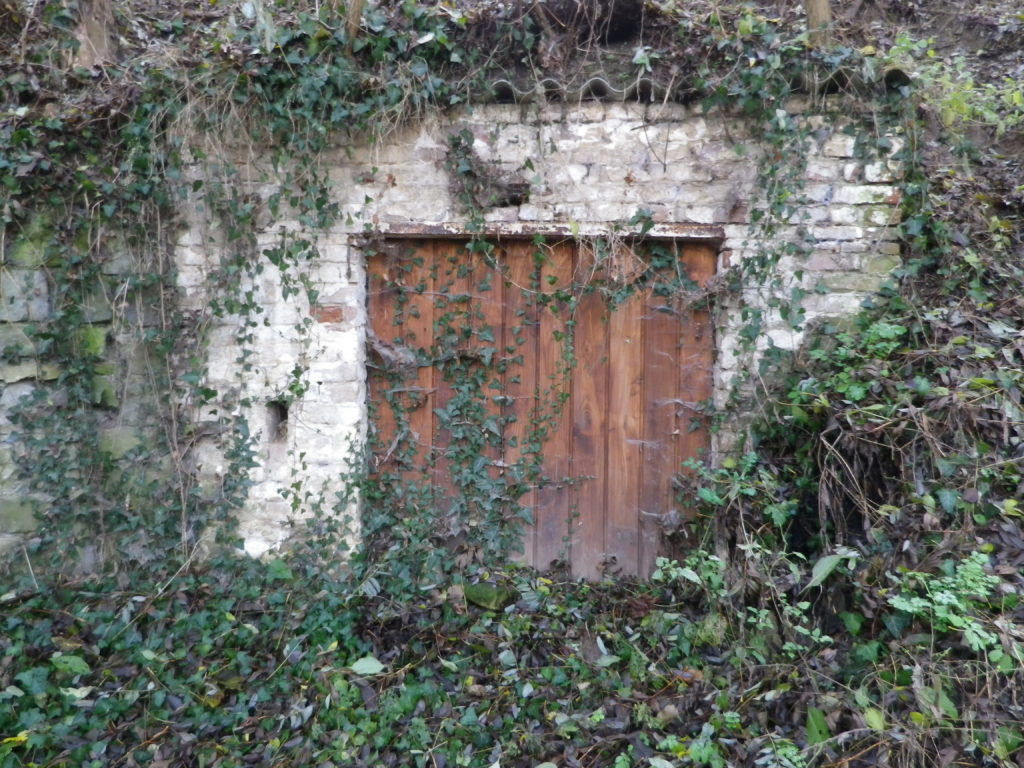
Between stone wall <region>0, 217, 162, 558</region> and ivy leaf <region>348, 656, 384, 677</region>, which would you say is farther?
stone wall <region>0, 217, 162, 558</region>

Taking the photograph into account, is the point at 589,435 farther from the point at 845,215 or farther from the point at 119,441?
the point at 119,441

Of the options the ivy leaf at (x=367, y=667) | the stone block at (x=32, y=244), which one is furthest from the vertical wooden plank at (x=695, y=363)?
the stone block at (x=32, y=244)

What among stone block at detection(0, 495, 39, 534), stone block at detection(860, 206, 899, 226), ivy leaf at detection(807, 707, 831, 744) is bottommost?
ivy leaf at detection(807, 707, 831, 744)

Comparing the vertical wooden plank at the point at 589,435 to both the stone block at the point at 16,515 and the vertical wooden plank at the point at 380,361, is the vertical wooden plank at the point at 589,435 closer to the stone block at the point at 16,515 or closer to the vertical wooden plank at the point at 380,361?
the vertical wooden plank at the point at 380,361

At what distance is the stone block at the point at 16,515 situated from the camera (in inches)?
122

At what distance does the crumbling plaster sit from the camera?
3104mm

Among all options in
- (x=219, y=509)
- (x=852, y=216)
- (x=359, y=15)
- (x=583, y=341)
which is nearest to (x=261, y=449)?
(x=219, y=509)

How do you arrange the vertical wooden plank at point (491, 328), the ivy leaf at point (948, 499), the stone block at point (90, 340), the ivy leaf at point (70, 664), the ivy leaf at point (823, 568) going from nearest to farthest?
the ivy leaf at point (948, 499), the ivy leaf at point (823, 568), the ivy leaf at point (70, 664), the stone block at point (90, 340), the vertical wooden plank at point (491, 328)

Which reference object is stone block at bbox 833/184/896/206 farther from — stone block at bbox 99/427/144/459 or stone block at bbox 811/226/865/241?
stone block at bbox 99/427/144/459

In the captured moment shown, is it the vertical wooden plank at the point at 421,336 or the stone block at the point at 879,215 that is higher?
the stone block at the point at 879,215

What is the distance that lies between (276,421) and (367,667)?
4.14ft

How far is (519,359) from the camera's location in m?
3.30

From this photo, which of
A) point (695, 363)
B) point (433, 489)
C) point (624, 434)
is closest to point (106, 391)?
point (433, 489)

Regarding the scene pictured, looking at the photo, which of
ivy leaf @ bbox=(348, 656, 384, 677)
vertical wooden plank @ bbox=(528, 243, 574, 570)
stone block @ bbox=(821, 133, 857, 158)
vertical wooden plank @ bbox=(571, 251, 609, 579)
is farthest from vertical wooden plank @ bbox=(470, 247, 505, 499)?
stone block @ bbox=(821, 133, 857, 158)
